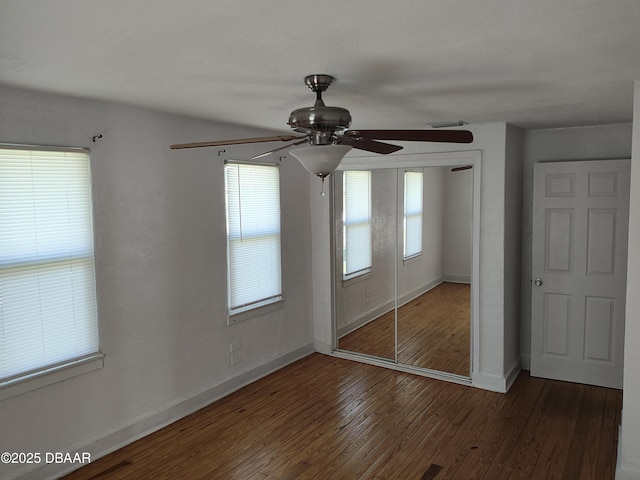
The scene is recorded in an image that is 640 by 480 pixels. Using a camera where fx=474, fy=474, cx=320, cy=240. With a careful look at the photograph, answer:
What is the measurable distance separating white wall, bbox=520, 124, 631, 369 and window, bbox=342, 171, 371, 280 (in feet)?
5.22

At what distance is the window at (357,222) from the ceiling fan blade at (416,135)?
2.73m

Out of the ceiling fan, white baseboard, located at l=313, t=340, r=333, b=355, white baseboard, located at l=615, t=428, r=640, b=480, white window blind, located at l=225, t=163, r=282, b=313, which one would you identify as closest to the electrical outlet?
white window blind, located at l=225, t=163, r=282, b=313

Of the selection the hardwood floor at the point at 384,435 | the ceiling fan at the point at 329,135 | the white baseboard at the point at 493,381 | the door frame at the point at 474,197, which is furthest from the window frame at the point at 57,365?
the white baseboard at the point at 493,381

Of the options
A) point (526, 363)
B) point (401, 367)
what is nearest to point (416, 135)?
point (401, 367)

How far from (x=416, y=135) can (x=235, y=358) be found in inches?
117

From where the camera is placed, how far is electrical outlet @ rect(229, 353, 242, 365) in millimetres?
4394

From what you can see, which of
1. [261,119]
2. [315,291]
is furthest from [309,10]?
[315,291]

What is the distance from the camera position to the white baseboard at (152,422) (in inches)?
120

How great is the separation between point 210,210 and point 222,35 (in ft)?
7.75

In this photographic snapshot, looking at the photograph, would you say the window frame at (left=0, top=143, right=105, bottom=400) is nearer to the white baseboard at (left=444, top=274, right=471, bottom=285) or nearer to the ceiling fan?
the ceiling fan

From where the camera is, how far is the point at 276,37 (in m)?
1.92

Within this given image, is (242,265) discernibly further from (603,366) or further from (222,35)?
(603,366)

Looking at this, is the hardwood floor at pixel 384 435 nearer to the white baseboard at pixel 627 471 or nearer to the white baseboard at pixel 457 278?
the white baseboard at pixel 627 471

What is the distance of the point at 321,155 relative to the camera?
2.27 metres
